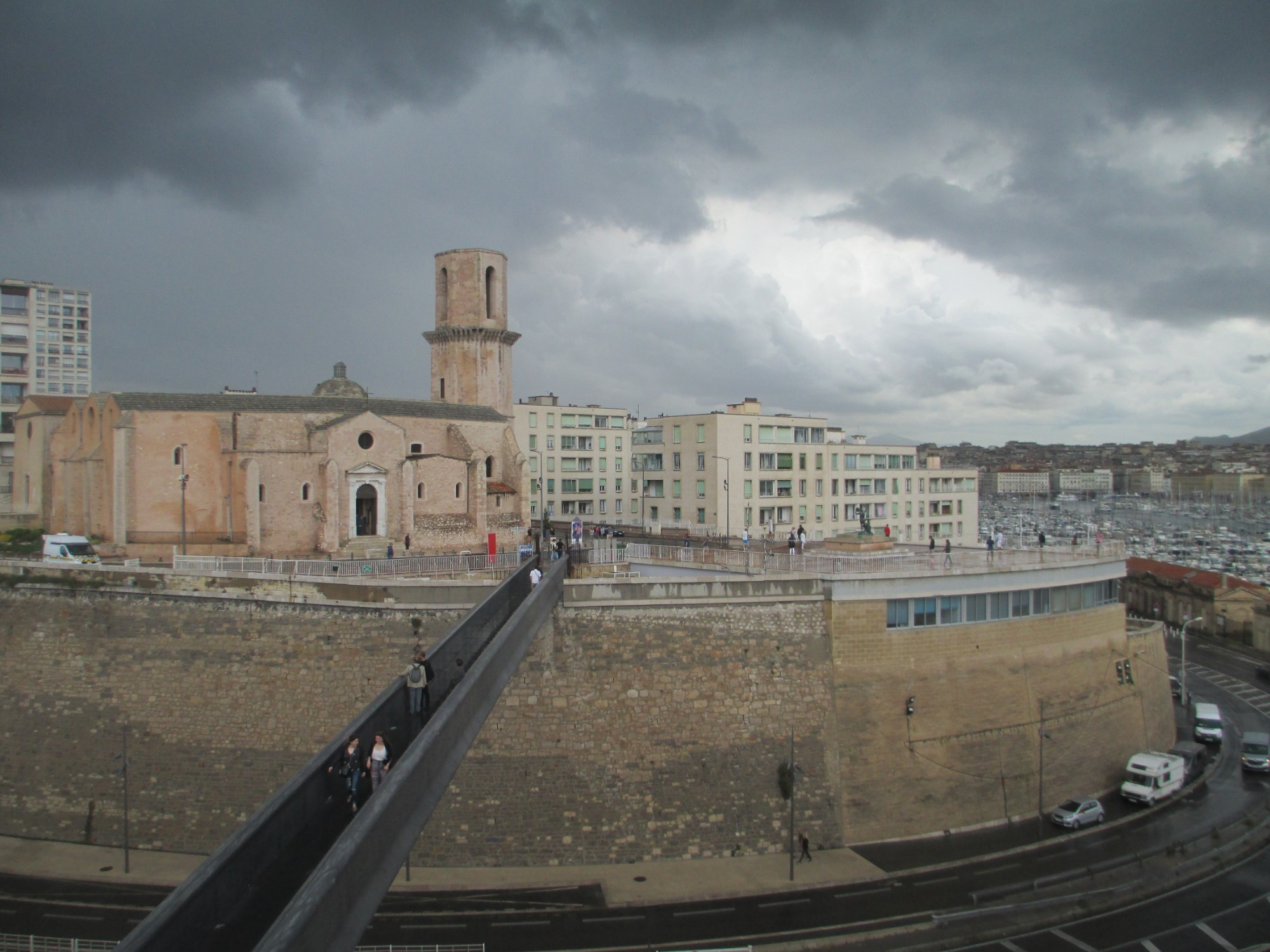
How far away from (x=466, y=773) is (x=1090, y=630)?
22.3 m

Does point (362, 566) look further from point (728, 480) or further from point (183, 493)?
point (728, 480)

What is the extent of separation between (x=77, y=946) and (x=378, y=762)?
13898 millimetres

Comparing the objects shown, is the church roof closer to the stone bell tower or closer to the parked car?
the stone bell tower

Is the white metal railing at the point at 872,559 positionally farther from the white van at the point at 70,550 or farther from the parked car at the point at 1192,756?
the white van at the point at 70,550

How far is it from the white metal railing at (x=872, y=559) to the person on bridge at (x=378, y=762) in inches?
676

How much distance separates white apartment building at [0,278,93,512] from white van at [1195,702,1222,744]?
59.7 m

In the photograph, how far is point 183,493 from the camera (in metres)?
33.0

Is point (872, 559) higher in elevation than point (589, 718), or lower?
higher

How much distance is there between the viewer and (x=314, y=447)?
36344mm

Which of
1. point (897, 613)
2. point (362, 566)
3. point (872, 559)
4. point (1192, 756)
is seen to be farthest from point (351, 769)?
point (1192, 756)

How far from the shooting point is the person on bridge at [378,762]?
1096cm

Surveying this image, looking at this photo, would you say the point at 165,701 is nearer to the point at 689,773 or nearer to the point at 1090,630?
the point at 689,773

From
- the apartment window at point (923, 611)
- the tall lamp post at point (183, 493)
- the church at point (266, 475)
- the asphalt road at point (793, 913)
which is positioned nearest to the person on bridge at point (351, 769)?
the asphalt road at point (793, 913)

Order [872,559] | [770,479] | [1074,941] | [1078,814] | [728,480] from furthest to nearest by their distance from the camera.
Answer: [770,479], [728,480], [872,559], [1078,814], [1074,941]
